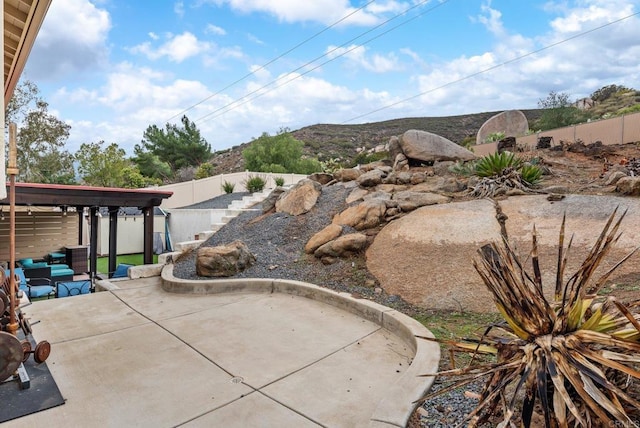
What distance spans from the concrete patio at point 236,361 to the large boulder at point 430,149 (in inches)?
265

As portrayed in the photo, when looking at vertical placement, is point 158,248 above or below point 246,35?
below

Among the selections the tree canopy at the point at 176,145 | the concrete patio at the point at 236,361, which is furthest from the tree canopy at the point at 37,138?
the concrete patio at the point at 236,361

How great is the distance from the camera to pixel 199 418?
242 centimetres

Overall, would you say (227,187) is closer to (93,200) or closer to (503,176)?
(93,200)

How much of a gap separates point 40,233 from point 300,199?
28.1 ft

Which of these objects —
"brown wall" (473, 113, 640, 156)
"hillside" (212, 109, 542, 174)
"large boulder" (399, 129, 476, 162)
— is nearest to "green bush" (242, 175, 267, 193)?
"large boulder" (399, 129, 476, 162)

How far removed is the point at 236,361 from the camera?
10.8 ft

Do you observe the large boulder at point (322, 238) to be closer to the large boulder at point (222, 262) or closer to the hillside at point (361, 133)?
the large boulder at point (222, 262)

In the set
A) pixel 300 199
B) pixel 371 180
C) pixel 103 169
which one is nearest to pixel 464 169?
pixel 371 180

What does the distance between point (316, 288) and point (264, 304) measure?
2.68ft

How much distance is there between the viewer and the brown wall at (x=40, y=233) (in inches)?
393

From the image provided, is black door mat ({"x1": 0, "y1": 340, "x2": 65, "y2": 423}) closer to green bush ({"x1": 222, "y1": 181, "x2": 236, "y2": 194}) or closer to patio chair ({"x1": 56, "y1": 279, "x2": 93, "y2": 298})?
patio chair ({"x1": 56, "y1": 279, "x2": 93, "y2": 298})

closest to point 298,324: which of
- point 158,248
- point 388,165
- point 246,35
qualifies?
point 388,165

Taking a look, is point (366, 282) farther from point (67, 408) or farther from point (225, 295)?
point (67, 408)
